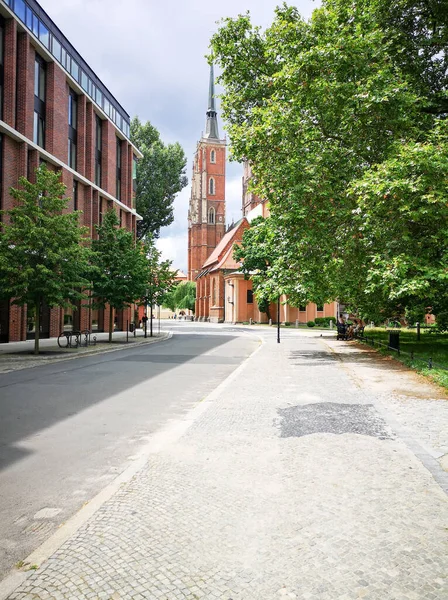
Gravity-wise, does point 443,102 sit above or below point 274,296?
above

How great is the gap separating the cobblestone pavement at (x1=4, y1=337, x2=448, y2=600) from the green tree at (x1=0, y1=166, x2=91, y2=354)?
13.8m

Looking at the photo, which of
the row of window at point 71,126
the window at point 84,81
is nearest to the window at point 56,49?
the row of window at point 71,126

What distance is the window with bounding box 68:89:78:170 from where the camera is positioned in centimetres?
3170

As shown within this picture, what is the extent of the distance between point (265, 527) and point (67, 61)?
3364cm

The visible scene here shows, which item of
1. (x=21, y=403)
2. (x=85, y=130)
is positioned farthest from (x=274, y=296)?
(x=85, y=130)

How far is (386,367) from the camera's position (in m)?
13.6

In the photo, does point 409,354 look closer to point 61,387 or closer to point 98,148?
point 61,387

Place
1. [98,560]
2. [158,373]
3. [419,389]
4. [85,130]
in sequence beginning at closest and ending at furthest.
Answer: [98,560] → [419,389] → [158,373] → [85,130]

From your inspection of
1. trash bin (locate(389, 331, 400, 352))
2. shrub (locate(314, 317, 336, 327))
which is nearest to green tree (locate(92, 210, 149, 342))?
trash bin (locate(389, 331, 400, 352))

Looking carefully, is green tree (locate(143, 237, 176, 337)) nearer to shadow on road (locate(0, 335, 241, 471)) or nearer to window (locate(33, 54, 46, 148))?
window (locate(33, 54, 46, 148))

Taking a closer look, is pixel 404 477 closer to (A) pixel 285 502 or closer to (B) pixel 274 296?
(A) pixel 285 502

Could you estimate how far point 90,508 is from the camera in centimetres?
370

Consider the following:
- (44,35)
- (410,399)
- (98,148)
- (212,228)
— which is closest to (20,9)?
(44,35)

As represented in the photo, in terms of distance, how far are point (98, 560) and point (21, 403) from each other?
610 cm
